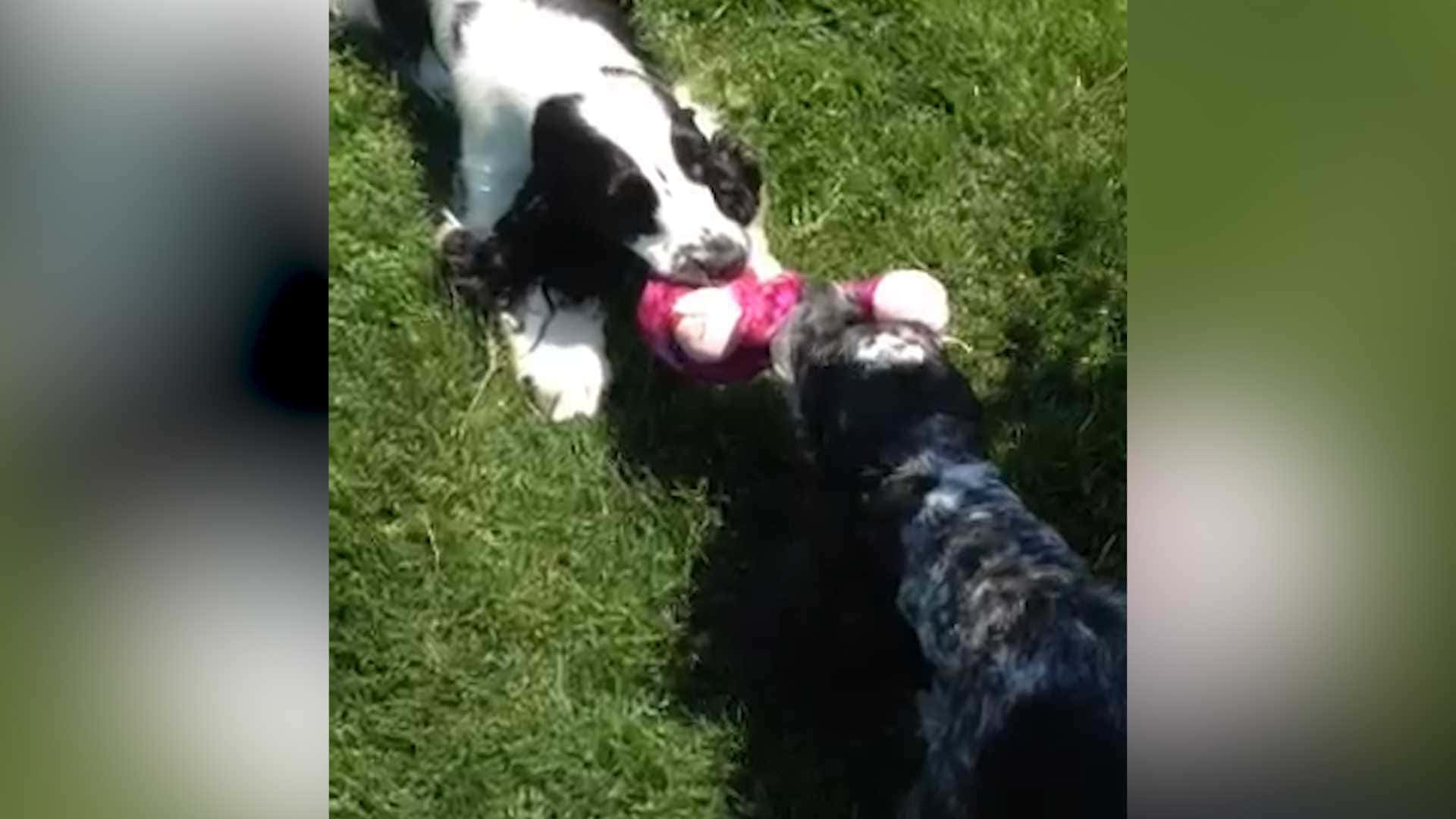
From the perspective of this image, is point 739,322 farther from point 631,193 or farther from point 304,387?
point 304,387

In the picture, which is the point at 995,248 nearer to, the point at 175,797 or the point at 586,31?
the point at 586,31

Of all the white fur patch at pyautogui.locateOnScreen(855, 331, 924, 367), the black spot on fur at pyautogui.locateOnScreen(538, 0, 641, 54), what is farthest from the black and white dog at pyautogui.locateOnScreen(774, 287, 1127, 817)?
the black spot on fur at pyautogui.locateOnScreen(538, 0, 641, 54)

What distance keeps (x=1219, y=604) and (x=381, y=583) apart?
564 millimetres

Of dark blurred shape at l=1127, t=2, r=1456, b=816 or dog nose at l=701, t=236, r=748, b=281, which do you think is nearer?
dark blurred shape at l=1127, t=2, r=1456, b=816

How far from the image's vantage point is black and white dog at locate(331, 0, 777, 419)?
1.41m

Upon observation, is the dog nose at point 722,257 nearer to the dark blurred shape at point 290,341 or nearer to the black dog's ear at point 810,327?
the black dog's ear at point 810,327

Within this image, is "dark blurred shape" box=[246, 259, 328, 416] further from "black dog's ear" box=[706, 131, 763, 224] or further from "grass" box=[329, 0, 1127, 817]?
"black dog's ear" box=[706, 131, 763, 224]

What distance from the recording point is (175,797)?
3.92ft

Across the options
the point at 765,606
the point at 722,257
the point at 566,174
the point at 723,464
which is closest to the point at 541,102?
the point at 566,174

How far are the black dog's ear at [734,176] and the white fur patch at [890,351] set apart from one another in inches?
5.2

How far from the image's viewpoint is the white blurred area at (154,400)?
1152 millimetres

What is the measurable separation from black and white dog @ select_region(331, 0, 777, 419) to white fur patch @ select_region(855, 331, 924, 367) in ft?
0.35

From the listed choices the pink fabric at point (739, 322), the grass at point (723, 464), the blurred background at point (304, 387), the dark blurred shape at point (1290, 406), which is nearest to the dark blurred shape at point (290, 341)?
the blurred background at point (304, 387)

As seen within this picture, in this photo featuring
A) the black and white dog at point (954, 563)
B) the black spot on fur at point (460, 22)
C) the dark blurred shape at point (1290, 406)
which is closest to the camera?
the dark blurred shape at point (1290, 406)
